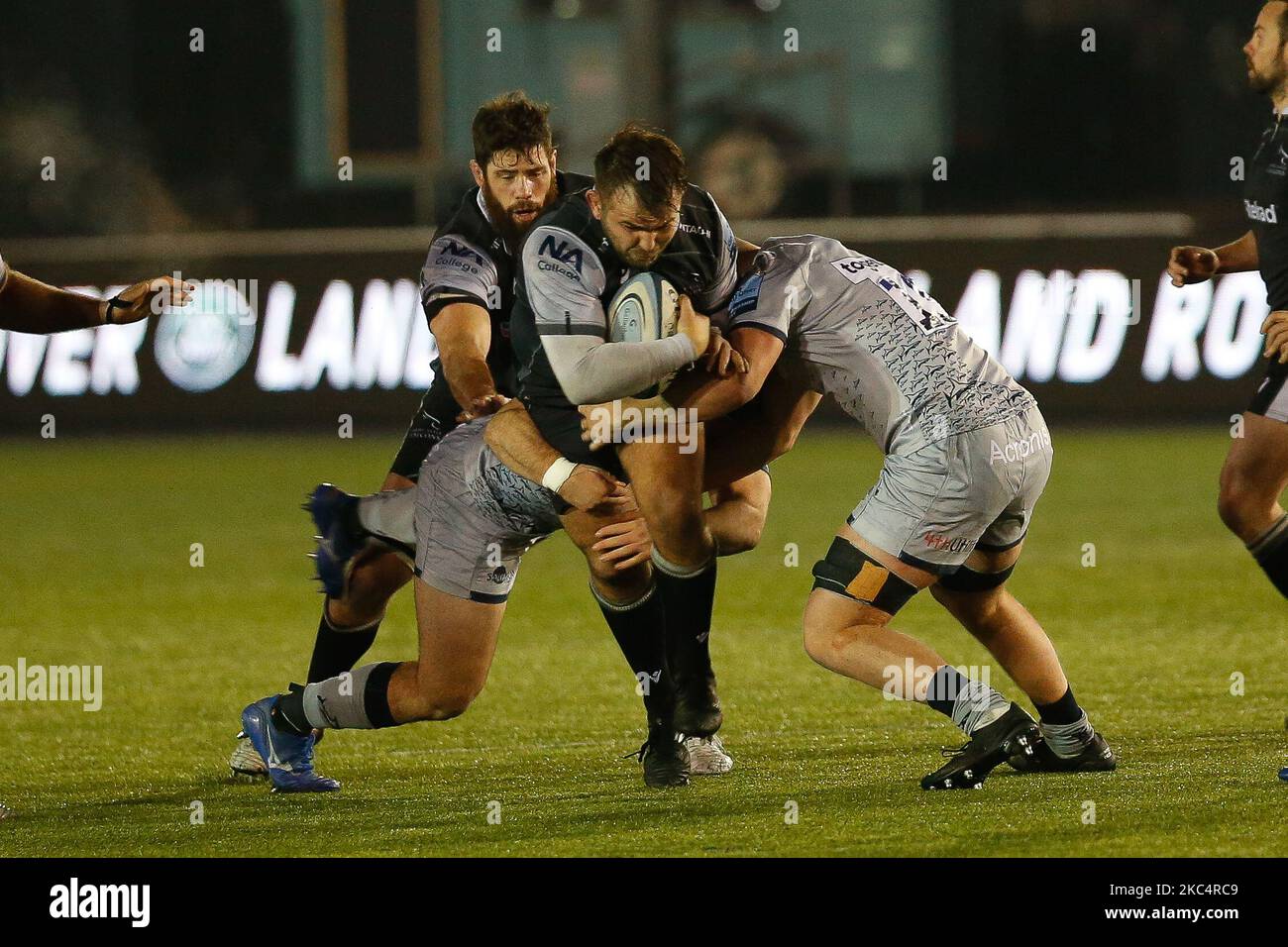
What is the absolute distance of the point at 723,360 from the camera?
16.8 ft

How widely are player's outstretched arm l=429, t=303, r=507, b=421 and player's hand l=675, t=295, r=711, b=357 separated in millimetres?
826

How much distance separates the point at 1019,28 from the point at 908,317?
14.9 meters

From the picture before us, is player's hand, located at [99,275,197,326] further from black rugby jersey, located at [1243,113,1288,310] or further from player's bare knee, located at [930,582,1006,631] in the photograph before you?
black rugby jersey, located at [1243,113,1288,310]

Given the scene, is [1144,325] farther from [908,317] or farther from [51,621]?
[908,317]

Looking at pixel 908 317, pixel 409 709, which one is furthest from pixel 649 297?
pixel 409 709

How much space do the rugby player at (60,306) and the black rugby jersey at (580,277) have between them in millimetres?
1185

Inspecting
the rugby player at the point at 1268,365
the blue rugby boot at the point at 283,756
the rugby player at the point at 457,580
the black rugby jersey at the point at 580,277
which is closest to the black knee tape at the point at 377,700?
the rugby player at the point at 457,580

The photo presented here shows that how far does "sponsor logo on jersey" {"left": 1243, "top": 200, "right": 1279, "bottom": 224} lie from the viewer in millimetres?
6355

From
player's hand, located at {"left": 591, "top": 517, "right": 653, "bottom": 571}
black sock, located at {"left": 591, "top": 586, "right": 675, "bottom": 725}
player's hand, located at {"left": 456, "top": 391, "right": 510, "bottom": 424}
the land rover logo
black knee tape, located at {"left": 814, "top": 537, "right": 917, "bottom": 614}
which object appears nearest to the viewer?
black knee tape, located at {"left": 814, "top": 537, "right": 917, "bottom": 614}

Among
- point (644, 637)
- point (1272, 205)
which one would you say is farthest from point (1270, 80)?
point (644, 637)

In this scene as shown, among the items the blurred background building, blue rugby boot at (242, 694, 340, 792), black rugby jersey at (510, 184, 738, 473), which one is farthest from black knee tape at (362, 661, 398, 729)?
the blurred background building

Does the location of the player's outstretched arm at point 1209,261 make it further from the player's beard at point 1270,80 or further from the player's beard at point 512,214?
the player's beard at point 512,214

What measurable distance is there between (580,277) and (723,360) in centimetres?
47

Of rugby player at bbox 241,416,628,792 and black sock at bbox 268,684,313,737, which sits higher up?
rugby player at bbox 241,416,628,792
